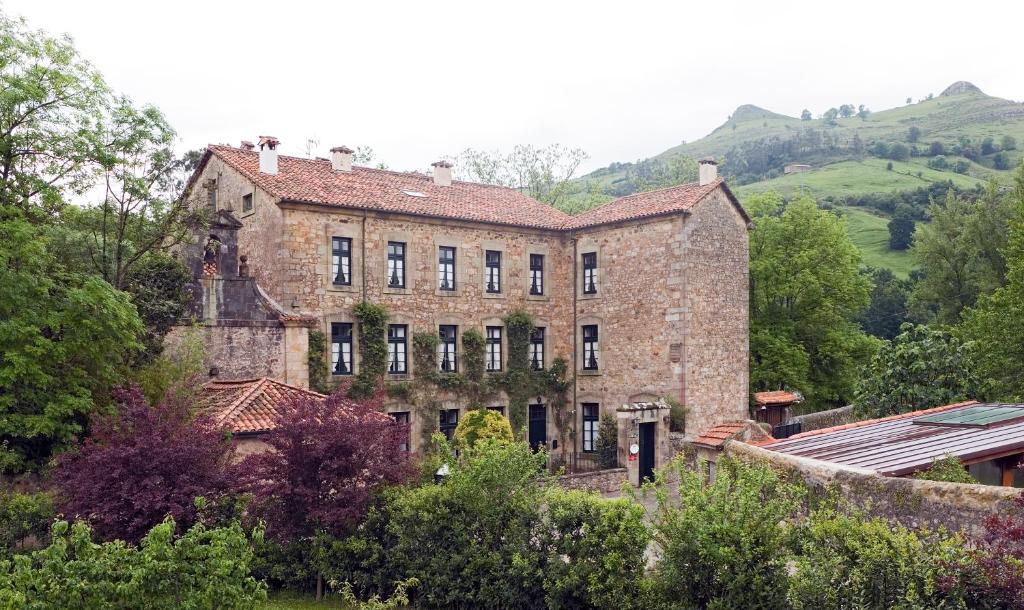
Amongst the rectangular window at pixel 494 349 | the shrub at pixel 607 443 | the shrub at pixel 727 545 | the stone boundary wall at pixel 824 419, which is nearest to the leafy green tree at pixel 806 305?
the stone boundary wall at pixel 824 419

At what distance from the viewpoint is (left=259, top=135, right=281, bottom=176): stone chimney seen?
86.8 feet

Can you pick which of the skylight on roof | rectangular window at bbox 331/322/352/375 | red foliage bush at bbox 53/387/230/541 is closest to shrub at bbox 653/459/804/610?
the skylight on roof

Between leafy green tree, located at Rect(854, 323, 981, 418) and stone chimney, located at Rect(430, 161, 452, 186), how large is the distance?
51.8 feet

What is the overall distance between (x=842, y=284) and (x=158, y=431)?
30328mm

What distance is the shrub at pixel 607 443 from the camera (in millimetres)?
28625

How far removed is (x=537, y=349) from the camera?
30.7 m

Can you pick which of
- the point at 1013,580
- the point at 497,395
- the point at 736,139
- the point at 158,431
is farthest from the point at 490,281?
the point at 736,139

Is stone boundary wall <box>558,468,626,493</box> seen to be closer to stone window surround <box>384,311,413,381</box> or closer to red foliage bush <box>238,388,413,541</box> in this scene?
stone window surround <box>384,311,413,381</box>

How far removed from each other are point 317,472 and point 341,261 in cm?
1272

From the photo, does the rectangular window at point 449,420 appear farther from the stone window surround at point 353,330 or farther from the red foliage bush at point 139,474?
the red foliage bush at point 139,474

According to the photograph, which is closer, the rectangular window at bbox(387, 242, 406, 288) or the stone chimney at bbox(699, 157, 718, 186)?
the rectangular window at bbox(387, 242, 406, 288)

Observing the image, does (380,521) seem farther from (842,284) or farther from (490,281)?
(842,284)

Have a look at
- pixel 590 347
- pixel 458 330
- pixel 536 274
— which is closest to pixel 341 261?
pixel 458 330

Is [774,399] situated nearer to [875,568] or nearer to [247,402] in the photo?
[247,402]
